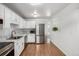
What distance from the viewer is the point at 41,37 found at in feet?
20.7

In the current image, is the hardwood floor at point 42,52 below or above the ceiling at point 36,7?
below

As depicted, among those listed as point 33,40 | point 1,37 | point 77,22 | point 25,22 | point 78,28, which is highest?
point 25,22

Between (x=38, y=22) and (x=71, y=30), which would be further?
(x=38, y=22)

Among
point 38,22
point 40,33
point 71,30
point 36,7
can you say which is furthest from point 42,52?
point 38,22

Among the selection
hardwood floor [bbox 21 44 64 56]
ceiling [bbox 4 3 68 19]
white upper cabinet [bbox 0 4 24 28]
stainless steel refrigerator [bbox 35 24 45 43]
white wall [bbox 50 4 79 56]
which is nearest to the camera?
white wall [bbox 50 4 79 56]

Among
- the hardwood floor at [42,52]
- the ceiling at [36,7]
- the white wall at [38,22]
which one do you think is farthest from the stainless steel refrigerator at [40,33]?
the ceiling at [36,7]

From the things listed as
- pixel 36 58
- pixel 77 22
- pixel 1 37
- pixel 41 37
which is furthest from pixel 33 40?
pixel 36 58

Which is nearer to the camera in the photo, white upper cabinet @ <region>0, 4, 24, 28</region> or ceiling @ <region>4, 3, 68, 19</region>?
white upper cabinet @ <region>0, 4, 24, 28</region>

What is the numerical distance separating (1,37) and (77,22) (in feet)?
7.70

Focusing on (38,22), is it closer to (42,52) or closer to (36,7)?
(42,52)

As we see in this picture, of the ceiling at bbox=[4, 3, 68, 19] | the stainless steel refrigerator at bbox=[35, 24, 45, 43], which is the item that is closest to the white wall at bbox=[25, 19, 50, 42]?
the stainless steel refrigerator at bbox=[35, 24, 45, 43]

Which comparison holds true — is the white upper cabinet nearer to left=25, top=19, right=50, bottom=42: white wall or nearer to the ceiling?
the ceiling

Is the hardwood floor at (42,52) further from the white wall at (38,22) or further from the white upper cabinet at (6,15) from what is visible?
the white wall at (38,22)

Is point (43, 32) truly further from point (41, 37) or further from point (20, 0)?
point (20, 0)
